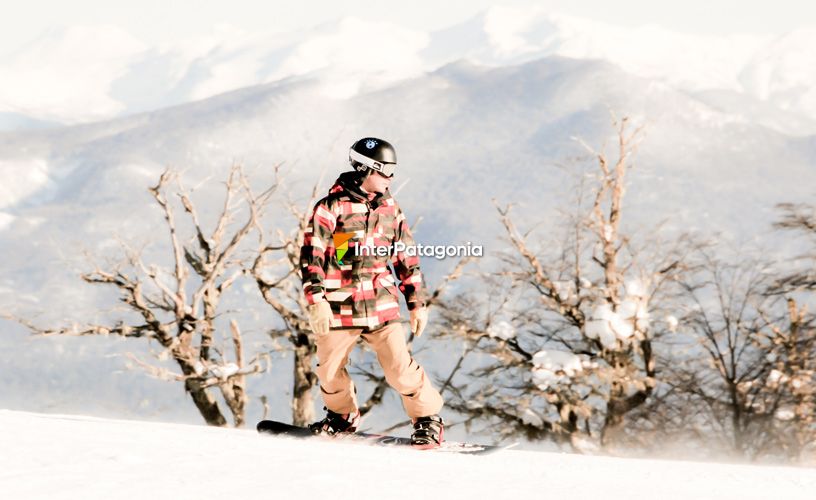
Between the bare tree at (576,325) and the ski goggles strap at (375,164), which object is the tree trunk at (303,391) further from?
the ski goggles strap at (375,164)

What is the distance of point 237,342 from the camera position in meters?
17.0

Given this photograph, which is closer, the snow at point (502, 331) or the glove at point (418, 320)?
the glove at point (418, 320)

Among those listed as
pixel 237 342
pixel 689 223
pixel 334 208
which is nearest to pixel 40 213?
pixel 689 223

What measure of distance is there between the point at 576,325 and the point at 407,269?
12.3m

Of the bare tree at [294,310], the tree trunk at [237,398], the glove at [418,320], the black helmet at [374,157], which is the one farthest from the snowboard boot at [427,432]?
the tree trunk at [237,398]

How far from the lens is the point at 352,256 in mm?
5473

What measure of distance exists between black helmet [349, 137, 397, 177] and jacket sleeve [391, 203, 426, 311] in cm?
32

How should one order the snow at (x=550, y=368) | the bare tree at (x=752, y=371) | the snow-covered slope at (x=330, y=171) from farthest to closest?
1. the snow-covered slope at (x=330, y=171)
2. the bare tree at (x=752, y=371)
3. the snow at (x=550, y=368)

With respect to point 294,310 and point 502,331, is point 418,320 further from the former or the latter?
point 502,331

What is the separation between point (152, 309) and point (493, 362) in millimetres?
6624

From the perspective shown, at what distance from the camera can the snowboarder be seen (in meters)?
5.39

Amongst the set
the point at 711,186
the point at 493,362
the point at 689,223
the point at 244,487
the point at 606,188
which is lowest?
the point at 244,487

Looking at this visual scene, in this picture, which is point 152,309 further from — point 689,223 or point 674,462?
point 689,223

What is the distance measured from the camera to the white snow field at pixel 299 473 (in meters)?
3.36
